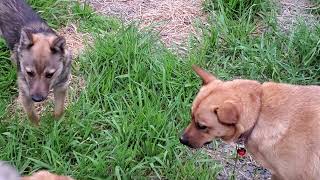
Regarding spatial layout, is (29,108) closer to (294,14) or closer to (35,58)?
(35,58)

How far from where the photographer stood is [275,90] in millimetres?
3922

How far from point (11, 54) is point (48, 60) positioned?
0.78m

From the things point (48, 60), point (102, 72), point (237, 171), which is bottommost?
point (237, 171)

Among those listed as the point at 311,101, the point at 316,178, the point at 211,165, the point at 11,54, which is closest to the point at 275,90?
the point at 311,101

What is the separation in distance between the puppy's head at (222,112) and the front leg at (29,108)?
1.32 meters

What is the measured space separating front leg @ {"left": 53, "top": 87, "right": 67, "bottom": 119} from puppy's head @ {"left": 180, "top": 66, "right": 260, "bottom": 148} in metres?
1.21

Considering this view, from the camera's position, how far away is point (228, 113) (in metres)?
3.68

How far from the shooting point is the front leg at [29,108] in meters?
4.68

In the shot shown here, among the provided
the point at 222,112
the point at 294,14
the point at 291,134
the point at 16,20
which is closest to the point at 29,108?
the point at 16,20

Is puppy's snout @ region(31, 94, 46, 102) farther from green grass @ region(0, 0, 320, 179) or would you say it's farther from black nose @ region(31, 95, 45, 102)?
green grass @ region(0, 0, 320, 179)

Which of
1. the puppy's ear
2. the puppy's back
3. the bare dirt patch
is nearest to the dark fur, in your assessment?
the puppy's ear

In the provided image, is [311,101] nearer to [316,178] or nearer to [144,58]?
[316,178]

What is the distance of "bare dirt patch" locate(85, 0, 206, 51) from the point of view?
18.9 ft

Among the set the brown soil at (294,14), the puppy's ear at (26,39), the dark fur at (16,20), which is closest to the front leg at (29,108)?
the puppy's ear at (26,39)
